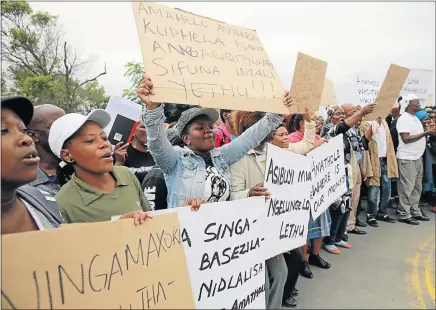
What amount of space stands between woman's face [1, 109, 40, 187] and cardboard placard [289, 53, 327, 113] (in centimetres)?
160

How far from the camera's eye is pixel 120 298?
4.12 feet

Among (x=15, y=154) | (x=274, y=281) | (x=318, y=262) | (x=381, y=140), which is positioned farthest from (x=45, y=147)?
(x=381, y=140)

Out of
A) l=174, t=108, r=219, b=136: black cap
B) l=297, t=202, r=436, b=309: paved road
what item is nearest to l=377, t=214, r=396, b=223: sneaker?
l=297, t=202, r=436, b=309: paved road

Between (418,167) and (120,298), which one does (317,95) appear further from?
(418,167)

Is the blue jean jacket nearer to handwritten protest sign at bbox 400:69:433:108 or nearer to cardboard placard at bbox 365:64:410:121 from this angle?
cardboard placard at bbox 365:64:410:121

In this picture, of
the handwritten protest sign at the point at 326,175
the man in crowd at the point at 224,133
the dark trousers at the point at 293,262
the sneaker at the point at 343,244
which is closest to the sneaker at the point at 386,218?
the sneaker at the point at 343,244

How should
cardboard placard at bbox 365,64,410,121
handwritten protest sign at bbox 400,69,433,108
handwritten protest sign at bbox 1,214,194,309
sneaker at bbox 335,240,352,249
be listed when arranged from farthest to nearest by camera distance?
handwritten protest sign at bbox 400,69,433,108
sneaker at bbox 335,240,352,249
cardboard placard at bbox 365,64,410,121
handwritten protest sign at bbox 1,214,194,309

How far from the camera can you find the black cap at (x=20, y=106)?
1.27 meters

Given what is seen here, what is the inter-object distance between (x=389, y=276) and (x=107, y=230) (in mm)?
3356

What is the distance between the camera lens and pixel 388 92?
4.22 m

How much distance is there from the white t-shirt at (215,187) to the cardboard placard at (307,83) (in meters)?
0.64

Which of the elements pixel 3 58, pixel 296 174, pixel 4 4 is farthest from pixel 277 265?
pixel 4 4

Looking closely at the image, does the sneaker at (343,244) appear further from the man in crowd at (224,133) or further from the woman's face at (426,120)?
the woman's face at (426,120)

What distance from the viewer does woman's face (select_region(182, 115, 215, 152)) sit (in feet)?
7.44
